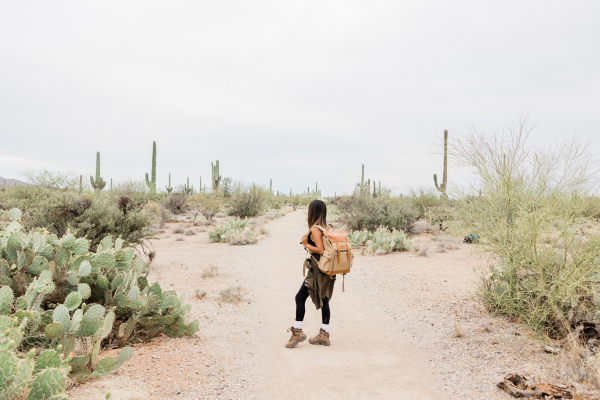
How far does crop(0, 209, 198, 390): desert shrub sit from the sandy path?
1270 millimetres

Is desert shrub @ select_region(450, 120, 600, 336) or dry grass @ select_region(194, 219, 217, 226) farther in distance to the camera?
dry grass @ select_region(194, 219, 217, 226)

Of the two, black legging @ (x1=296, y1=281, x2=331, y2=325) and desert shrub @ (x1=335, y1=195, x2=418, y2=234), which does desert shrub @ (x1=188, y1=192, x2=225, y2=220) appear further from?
black legging @ (x1=296, y1=281, x2=331, y2=325)

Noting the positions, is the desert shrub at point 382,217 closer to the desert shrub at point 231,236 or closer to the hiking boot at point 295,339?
the desert shrub at point 231,236

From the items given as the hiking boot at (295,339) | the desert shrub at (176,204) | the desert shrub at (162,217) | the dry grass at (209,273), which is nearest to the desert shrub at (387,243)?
the dry grass at (209,273)

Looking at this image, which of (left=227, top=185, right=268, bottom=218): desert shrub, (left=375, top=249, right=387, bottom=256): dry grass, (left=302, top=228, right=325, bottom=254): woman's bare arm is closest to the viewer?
(left=302, top=228, right=325, bottom=254): woman's bare arm

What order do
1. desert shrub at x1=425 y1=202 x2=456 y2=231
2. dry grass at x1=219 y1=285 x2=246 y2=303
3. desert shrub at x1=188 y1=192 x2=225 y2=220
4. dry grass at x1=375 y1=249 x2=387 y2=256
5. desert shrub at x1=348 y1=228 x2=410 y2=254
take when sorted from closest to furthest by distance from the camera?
1. desert shrub at x1=425 y1=202 x2=456 y2=231
2. dry grass at x1=219 y1=285 x2=246 y2=303
3. dry grass at x1=375 y1=249 x2=387 y2=256
4. desert shrub at x1=348 y1=228 x2=410 y2=254
5. desert shrub at x1=188 y1=192 x2=225 y2=220

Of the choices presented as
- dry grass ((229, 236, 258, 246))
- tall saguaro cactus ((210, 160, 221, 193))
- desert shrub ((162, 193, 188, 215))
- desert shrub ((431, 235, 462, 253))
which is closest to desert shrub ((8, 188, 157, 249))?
dry grass ((229, 236, 258, 246))

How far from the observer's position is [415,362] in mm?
4398

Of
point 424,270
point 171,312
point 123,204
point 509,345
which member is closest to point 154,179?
point 123,204

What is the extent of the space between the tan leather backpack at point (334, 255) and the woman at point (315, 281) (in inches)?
3.8

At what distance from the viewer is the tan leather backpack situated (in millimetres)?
4414

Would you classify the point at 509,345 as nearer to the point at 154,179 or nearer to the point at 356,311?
the point at 356,311

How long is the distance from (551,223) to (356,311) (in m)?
3.27

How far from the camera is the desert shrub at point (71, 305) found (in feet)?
9.81
